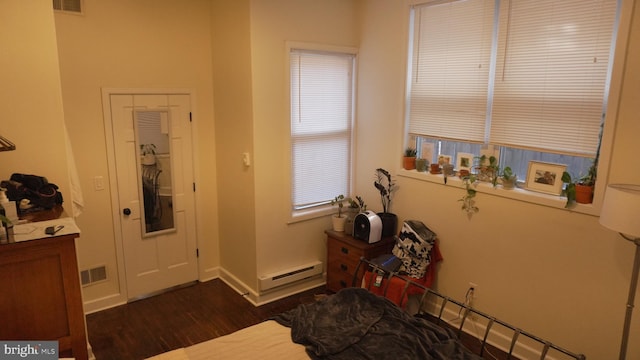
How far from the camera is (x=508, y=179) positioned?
11.0 feet

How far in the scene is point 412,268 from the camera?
3789mm

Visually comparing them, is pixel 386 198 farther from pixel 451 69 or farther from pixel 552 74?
pixel 552 74

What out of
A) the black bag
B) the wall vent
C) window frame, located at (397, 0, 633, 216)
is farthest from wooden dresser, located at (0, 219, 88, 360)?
window frame, located at (397, 0, 633, 216)

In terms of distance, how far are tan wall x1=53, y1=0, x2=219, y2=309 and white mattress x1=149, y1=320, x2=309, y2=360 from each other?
6.26 feet

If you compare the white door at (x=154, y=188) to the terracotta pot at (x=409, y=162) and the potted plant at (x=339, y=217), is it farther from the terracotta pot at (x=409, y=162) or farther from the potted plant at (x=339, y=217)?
the terracotta pot at (x=409, y=162)

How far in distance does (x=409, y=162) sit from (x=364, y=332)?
1895 millimetres

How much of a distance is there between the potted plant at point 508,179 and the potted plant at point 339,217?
1.54 m

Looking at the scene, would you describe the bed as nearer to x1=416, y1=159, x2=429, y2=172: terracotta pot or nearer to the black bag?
the black bag

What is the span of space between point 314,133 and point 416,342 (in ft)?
7.68

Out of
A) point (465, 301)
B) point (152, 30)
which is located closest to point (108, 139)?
point (152, 30)

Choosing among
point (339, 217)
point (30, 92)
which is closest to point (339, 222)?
point (339, 217)

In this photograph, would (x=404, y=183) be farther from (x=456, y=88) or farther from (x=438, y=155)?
(x=456, y=88)

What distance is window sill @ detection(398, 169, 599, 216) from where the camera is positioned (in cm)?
295

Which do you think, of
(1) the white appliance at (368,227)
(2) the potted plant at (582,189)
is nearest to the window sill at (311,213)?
(1) the white appliance at (368,227)
